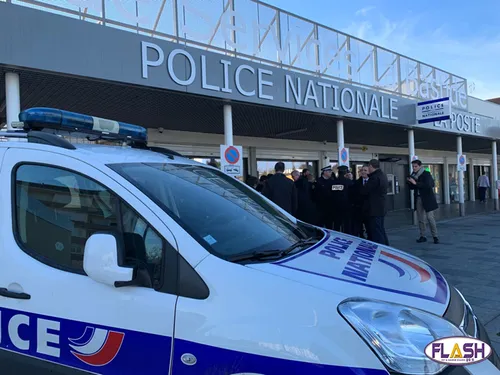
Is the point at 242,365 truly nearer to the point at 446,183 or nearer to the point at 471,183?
the point at 446,183

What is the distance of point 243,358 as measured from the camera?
1.52 m

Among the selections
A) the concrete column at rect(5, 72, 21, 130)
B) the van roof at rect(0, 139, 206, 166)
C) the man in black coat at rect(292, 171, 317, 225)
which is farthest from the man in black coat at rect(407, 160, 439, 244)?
the concrete column at rect(5, 72, 21, 130)

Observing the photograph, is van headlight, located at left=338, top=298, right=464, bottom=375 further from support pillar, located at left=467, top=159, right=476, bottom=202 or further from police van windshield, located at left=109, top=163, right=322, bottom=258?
support pillar, located at left=467, top=159, right=476, bottom=202

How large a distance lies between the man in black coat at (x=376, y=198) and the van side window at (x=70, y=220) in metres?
5.96

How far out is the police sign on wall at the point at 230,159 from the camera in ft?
24.2

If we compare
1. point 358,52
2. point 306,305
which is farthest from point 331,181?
point 306,305

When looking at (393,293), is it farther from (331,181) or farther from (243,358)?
(331,181)

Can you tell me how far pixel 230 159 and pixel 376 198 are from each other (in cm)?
278

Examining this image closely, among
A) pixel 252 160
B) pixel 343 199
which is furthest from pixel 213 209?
pixel 252 160

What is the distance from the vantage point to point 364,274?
1.87 m

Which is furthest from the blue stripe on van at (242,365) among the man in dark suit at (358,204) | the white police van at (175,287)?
the man in dark suit at (358,204)

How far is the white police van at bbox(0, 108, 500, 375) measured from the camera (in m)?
1.53

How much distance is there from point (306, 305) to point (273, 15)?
8.36 metres

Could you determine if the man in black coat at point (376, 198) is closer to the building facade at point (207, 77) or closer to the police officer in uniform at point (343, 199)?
→ the police officer in uniform at point (343, 199)
